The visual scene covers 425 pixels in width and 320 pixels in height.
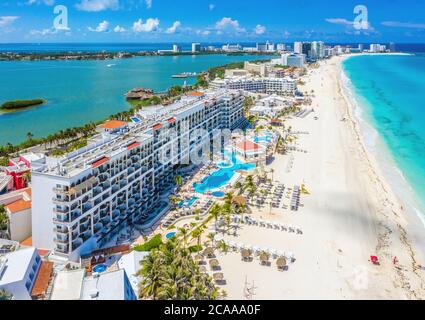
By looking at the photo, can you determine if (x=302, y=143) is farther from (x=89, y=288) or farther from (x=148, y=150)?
(x=89, y=288)

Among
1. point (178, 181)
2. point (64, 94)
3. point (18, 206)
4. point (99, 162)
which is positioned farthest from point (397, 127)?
point (64, 94)

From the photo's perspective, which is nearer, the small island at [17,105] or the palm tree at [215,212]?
the palm tree at [215,212]

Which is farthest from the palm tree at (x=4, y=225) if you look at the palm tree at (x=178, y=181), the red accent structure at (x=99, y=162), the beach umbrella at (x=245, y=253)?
the beach umbrella at (x=245, y=253)

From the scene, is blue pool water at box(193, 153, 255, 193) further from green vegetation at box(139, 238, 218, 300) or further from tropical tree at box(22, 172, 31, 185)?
tropical tree at box(22, 172, 31, 185)

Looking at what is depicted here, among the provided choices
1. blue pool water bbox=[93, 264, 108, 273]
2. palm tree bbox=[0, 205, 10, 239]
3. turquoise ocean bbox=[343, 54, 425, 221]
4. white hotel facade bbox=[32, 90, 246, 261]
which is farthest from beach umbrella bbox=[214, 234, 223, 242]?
turquoise ocean bbox=[343, 54, 425, 221]

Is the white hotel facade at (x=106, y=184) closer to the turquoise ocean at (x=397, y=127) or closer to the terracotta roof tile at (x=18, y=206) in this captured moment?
the terracotta roof tile at (x=18, y=206)
